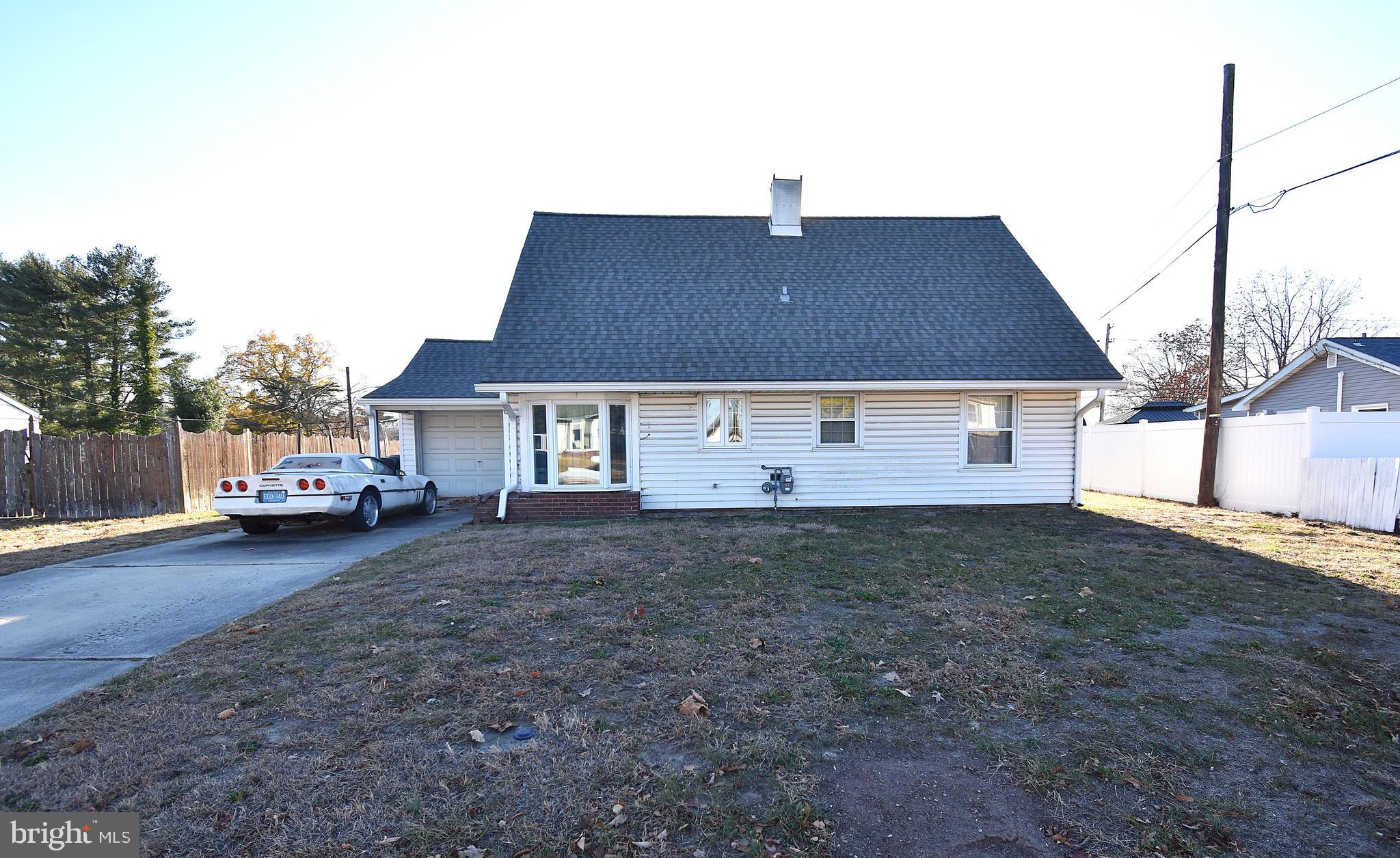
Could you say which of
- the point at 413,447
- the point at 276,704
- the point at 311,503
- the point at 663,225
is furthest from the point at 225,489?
the point at 663,225

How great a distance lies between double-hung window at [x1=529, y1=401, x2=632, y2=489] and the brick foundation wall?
0.23m

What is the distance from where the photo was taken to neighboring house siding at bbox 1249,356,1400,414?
616 inches

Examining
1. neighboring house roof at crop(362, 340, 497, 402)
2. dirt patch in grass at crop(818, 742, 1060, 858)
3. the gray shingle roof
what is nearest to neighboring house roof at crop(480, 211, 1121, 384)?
neighboring house roof at crop(362, 340, 497, 402)

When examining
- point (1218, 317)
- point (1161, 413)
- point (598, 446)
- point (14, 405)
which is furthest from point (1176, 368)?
point (14, 405)

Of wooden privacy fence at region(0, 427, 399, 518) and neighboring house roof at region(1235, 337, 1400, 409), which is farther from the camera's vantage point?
neighboring house roof at region(1235, 337, 1400, 409)

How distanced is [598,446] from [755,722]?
868 cm

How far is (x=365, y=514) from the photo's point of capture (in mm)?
10500

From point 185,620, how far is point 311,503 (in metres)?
4.40

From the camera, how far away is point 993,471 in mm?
12016

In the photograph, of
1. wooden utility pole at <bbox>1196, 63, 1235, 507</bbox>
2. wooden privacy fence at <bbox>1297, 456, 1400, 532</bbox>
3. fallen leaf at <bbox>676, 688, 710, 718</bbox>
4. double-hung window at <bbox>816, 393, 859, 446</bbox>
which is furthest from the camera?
wooden utility pole at <bbox>1196, 63, 1235, 507</bbox>

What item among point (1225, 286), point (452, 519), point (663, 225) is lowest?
point (452, 519)

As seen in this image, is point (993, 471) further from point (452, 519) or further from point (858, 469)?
point (452, 519)

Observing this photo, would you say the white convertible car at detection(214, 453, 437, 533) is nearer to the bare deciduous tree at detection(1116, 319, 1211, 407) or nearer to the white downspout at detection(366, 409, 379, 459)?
the white downspout at detection(366, 409, 379, 459)

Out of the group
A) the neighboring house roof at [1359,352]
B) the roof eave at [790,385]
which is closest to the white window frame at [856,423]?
the roof eave at [790,385]
